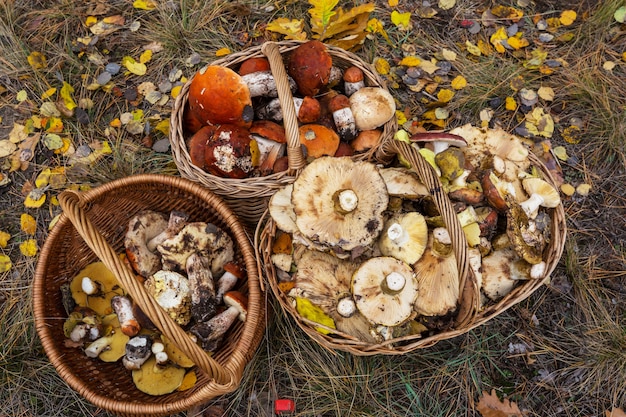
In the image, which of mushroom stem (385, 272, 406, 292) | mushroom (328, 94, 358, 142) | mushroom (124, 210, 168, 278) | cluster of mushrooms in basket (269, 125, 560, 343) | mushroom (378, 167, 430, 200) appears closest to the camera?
mushroom stem (385, 272, 406, 292)

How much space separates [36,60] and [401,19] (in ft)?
9.70

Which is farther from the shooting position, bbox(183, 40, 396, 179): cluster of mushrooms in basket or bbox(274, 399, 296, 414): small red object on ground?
bbox(274, 399, 296, 414): small red object on ground

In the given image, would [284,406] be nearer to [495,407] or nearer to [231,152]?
[495,407]

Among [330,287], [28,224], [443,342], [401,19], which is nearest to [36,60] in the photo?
[28,224]

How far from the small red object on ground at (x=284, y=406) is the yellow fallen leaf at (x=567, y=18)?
12.0 feet

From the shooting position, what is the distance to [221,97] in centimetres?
270

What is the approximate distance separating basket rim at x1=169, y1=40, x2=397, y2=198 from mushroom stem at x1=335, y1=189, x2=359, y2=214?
0.43m

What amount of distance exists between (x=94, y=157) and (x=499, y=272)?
2.88 meters

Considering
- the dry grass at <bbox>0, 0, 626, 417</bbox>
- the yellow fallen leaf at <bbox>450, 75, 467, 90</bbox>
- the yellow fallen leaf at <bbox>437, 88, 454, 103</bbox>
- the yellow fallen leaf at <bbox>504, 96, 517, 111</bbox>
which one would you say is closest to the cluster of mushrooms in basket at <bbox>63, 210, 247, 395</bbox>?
the dry grass at <bbox>0, 0, 626, 417</bbox>

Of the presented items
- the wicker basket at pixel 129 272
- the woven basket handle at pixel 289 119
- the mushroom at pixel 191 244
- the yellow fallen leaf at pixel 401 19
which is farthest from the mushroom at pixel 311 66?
the yellow fallen leaf at pixel 401 19

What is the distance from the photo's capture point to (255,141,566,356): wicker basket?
2.09 m

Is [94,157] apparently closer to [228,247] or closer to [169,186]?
[169,186]

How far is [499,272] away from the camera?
247 cm

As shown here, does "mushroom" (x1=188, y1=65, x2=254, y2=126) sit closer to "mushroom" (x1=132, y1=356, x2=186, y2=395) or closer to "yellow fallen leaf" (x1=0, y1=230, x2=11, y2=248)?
"mushroom" (x1=132, y1=356, x2=186, y2=395)
